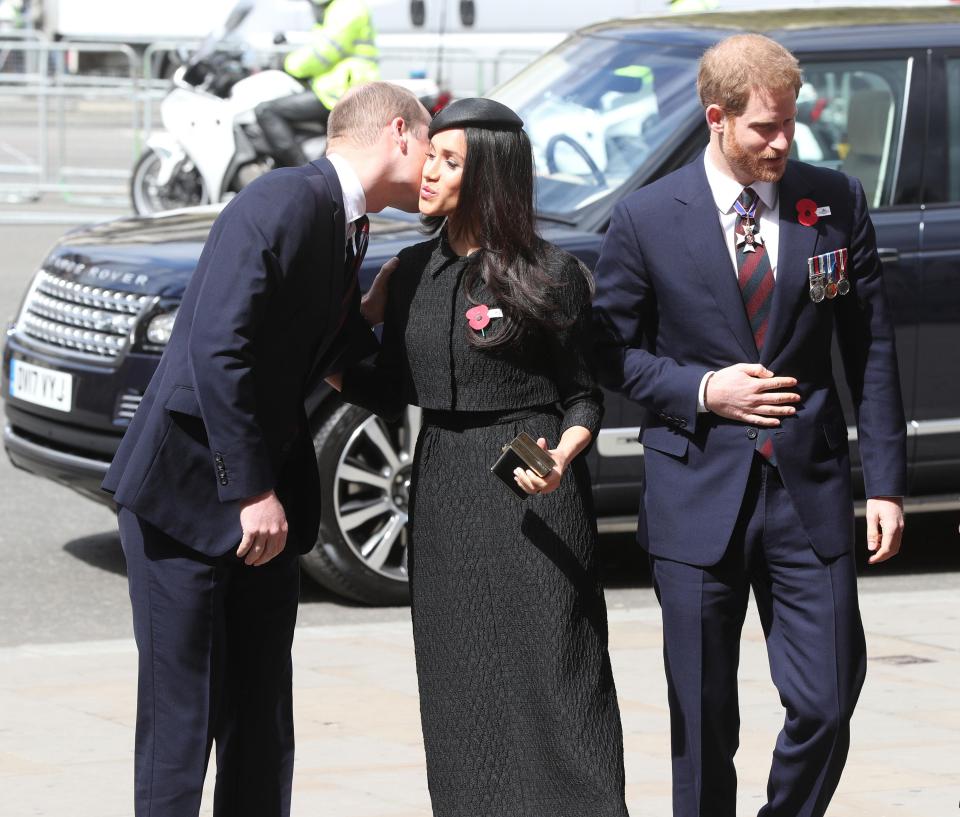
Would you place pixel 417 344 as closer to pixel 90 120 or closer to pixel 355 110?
pixel 355 110

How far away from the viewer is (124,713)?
575cm

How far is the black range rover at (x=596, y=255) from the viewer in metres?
6.92

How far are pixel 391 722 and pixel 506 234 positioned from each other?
2.12 meters

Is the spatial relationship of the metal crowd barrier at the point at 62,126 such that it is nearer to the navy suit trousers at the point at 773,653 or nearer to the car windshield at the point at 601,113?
the car windshield at the point at 601,113

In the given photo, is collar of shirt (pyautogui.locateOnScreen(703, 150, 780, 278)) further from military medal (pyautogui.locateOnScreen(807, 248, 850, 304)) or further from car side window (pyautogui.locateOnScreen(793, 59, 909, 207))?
car side window (pyautogui.locateOnScreen(793, 59, 909, 207))

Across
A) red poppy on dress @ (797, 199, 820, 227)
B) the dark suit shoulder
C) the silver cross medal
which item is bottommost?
the silver cross medal

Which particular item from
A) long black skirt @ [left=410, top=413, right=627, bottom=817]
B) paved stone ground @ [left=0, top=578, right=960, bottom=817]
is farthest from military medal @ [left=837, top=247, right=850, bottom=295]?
paved stone ground @ [left=0, top=578, right=960, bottom=817]

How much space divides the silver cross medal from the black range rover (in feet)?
8.63

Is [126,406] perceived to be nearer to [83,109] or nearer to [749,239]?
[749,239]

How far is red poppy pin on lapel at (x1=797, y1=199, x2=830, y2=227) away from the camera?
4172mm

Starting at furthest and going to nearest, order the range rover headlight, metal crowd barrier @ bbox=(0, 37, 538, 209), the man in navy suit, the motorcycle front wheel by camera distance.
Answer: metal crowd barrier @ bbox=(0, 37, 538, 209) < the motorcycle front wheel < the range rover headlight < the man in navy suit

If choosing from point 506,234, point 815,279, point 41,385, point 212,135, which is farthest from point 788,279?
point 212,135

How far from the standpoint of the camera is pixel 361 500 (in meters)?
7.05

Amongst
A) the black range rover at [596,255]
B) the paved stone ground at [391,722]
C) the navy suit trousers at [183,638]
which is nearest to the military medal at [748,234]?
the navy suit trousers at [183,638]
